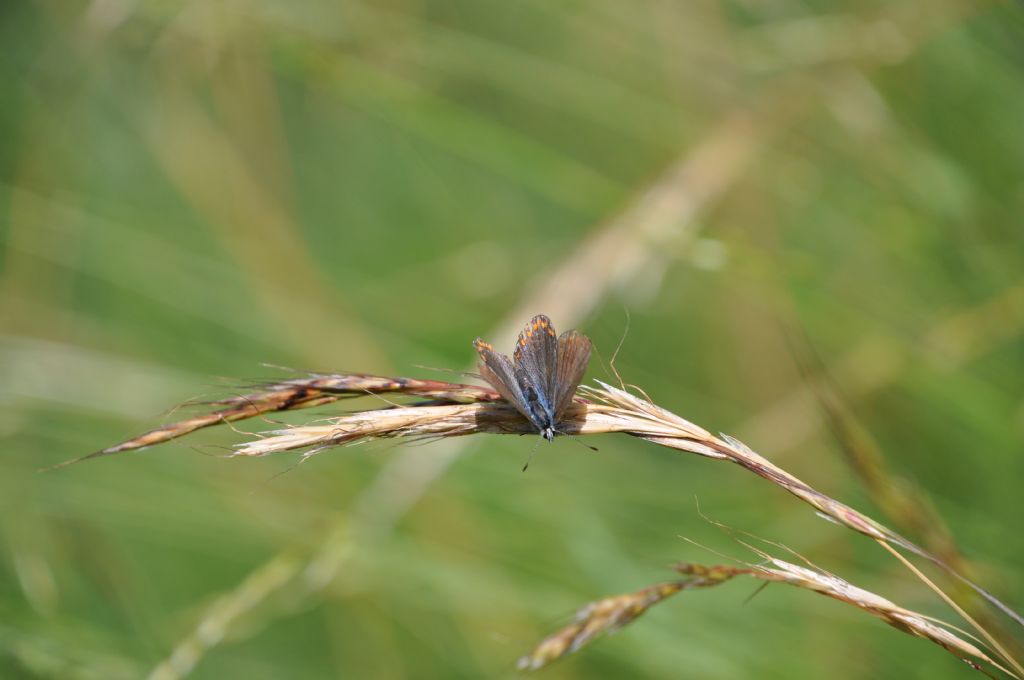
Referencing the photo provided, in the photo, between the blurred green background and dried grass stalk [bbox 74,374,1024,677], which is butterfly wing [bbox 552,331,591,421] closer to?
dried grass stalk [bbox 74,374,1024,677]

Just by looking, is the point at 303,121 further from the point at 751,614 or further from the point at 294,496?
the point at 751,614

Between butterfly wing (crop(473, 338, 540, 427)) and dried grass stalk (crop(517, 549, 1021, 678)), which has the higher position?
butterfly wing (crop(473, 338, 540, 427))

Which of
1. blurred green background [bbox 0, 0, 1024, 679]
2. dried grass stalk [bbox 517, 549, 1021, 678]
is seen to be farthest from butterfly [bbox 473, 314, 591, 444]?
blurred green background [bbox 0, 0, 1024, 679]

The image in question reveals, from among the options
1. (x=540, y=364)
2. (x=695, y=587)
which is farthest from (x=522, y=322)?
(x=695, y=587)

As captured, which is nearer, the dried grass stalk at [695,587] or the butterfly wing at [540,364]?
the dried grass stalk at [695,587]

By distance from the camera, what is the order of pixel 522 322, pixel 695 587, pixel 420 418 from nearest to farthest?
pixel 695 587 → pixel 420 418 → pixel 522 322

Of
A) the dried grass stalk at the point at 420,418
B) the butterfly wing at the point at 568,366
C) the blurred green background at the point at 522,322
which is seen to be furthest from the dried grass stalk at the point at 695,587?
the blurred green background at the point at 522,322

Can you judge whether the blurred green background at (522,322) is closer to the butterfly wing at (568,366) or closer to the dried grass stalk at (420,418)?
the dried grass stalk at (420,418)

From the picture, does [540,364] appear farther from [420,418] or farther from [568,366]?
[420,418]
